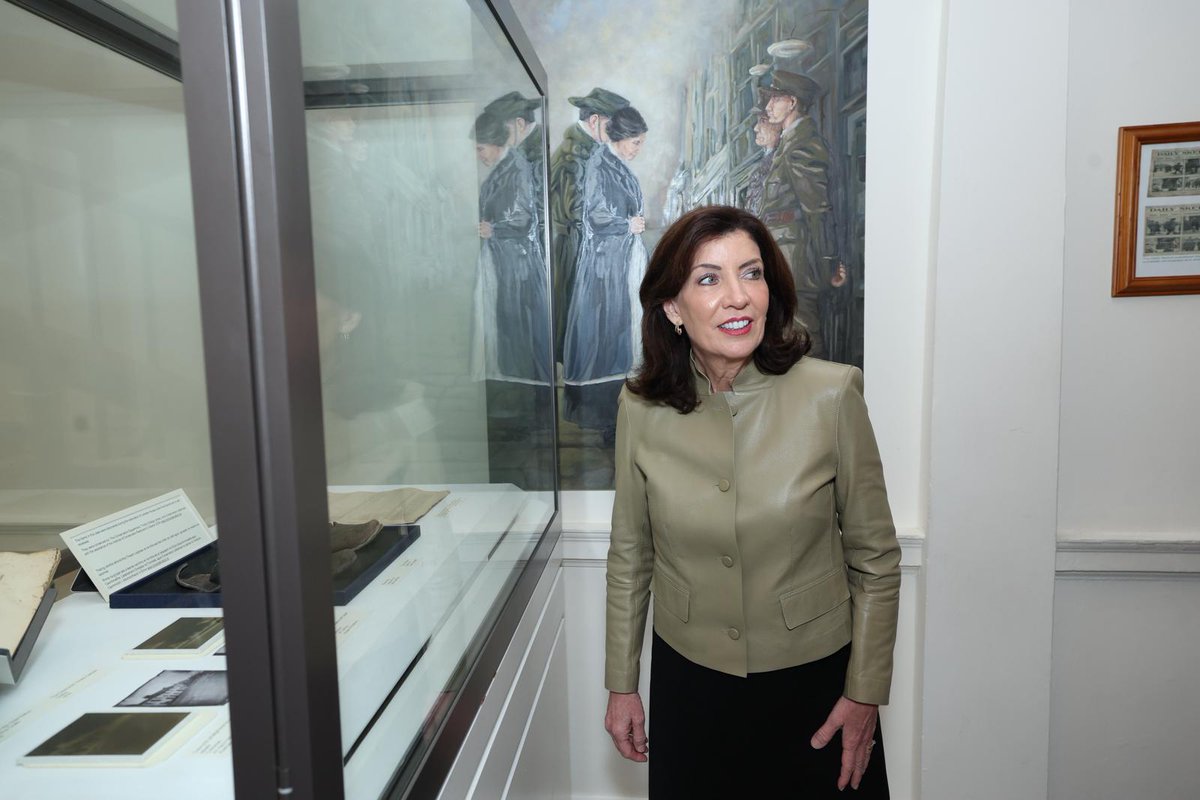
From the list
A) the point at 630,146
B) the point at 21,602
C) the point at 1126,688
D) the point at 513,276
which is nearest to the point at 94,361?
the point at 21,602

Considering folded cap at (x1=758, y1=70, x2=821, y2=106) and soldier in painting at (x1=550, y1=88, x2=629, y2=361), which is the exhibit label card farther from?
folded cap at (x1=758, y1=70, x2=821, y2=106)

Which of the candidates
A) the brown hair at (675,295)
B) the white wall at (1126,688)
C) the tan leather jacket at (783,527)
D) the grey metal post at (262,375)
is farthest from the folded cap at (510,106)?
the white wall at (1126,688)

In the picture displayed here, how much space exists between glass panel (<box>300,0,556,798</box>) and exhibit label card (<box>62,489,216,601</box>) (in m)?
0.76

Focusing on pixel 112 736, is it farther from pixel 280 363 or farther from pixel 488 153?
pixel 488 153

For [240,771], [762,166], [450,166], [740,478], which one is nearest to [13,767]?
[240,771]

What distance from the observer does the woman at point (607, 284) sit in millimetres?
2465

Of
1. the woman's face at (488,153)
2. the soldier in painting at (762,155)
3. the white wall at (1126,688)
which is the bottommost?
the white wall at (1126,688)

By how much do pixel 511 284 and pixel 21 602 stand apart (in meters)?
1.34

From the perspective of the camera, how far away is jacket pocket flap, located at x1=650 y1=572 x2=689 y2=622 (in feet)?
5.60

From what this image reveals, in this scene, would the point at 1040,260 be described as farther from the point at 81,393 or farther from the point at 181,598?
the point at 81,393

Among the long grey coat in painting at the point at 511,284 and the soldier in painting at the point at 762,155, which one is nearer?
the long grey coat in painting at the point at 511,284

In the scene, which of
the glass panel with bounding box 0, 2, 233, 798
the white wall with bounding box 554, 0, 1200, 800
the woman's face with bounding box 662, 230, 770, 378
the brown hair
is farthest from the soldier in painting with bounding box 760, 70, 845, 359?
the glass panel with bounding box 0, 2, 233, 798

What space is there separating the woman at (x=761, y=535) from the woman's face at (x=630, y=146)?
89cm

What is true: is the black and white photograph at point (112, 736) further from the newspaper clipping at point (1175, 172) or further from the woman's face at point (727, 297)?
the newspaper clipping at point (1175, 172)
